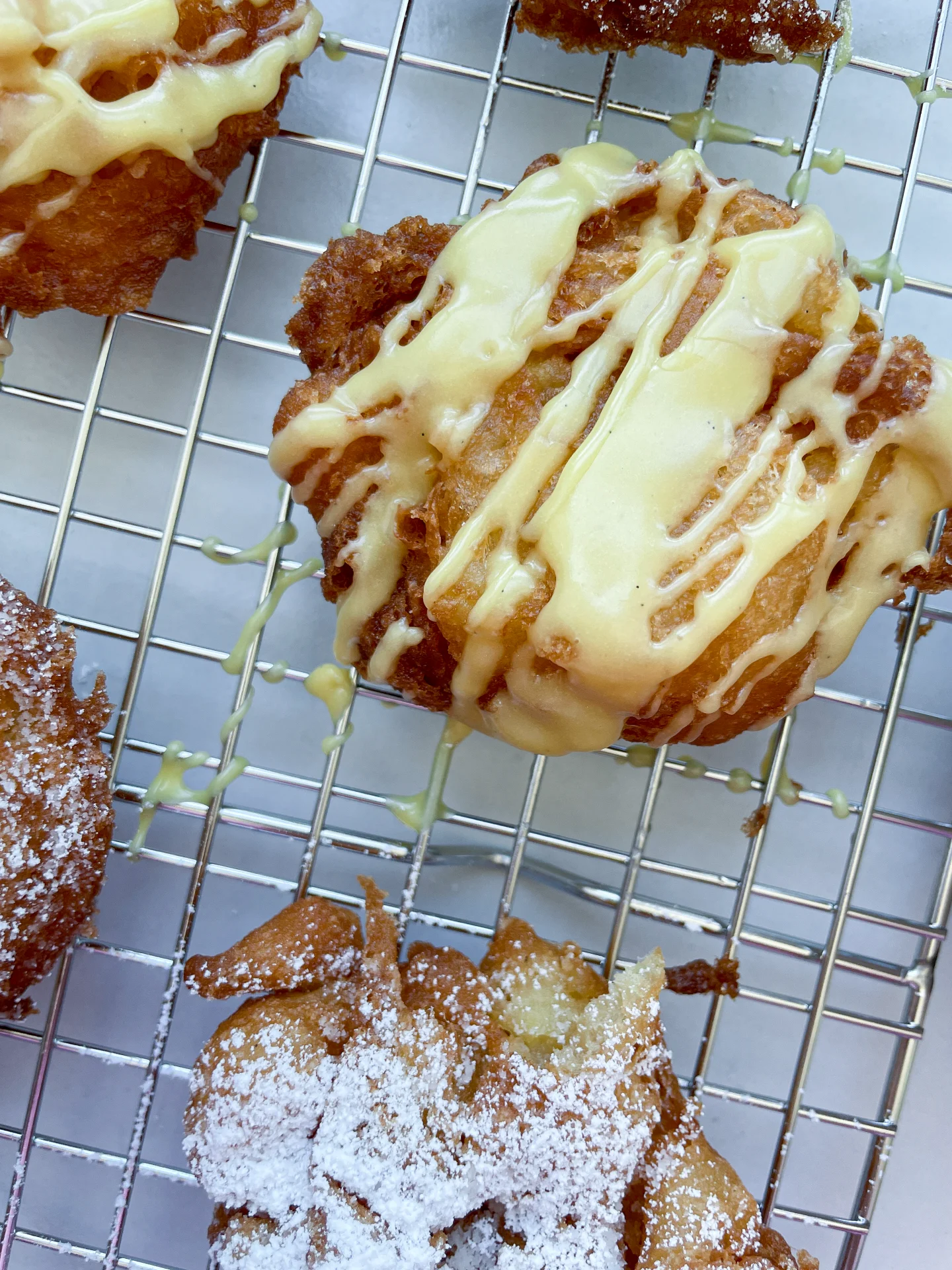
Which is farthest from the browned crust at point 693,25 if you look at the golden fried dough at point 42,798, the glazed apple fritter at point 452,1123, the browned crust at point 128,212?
the glazed apple fritter at point 452,1123

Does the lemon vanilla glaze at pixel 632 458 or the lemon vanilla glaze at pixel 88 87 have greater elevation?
the lemon vanilla glaze at pixel 88 87

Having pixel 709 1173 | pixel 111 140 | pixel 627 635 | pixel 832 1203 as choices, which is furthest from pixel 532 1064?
pixel 111 140

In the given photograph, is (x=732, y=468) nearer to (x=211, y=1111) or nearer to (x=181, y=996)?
(x=211, y=1111)

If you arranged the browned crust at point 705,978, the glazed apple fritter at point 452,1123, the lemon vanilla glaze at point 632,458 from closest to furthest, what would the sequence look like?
the lemon vanilla glaze at point 632,458
the glazed apple fritter at point 452,1123
the browned crust at point 705,978

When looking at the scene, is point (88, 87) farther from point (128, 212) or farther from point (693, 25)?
point (693, 25)

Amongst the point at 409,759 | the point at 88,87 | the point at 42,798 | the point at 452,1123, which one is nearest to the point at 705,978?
the point at 452,1123

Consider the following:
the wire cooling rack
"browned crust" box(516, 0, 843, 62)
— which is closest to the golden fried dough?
the wire cooling rack

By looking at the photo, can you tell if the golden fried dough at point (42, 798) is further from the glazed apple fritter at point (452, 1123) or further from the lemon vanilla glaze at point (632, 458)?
the lemon vanilla glaze at point (632, 458)
